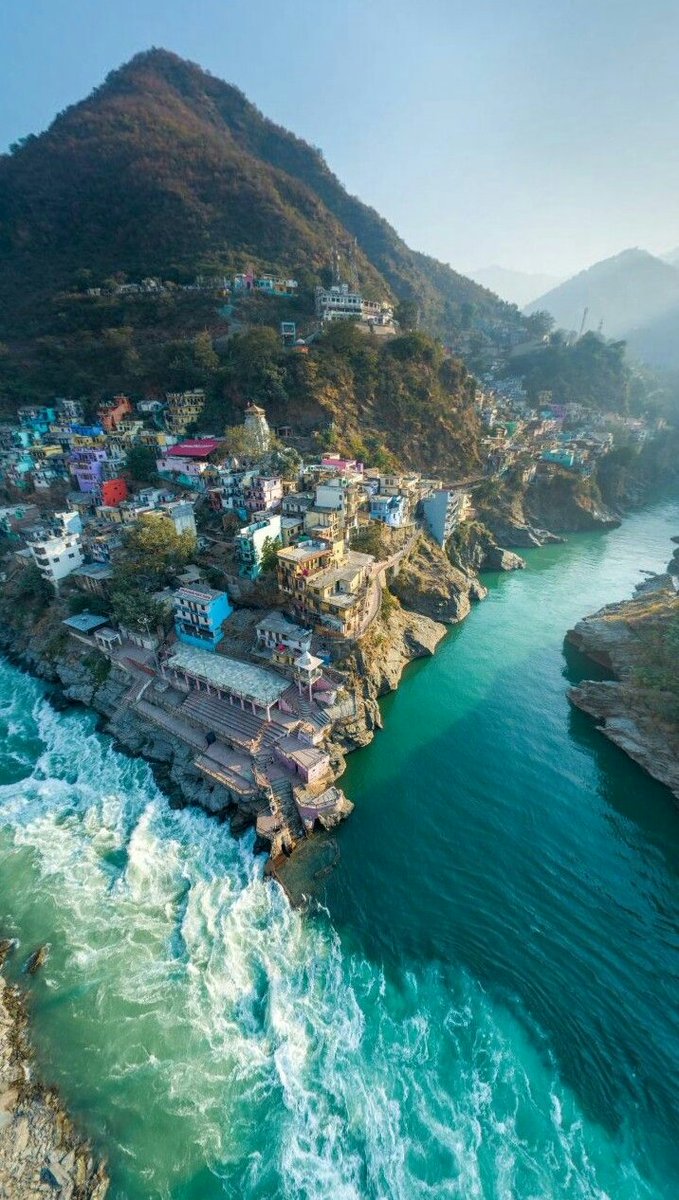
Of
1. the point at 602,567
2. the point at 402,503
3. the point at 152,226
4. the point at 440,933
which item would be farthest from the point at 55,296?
the point at 440,933

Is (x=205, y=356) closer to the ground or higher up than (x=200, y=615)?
higher up

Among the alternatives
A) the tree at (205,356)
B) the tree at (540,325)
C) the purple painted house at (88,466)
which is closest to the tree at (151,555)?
the purple painted house at (88,466)

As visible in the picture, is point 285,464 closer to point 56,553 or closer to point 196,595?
point 196,595

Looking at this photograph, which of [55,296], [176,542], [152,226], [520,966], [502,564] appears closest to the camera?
[520,966]

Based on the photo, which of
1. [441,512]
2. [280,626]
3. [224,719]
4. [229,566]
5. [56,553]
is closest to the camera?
[224,719]

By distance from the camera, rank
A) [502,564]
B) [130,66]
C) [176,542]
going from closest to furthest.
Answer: [176,542], [502,564], [130,66]

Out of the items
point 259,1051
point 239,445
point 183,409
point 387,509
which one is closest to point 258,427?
point 239,445

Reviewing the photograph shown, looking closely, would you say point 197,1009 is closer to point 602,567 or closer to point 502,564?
point 502,564
